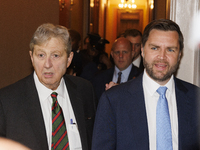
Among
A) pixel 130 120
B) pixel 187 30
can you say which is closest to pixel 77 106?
pixel 130 120

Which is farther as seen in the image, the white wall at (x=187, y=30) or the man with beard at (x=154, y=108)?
the white wall at (x=187, y=30)

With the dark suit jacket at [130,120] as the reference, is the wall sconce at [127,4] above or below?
above

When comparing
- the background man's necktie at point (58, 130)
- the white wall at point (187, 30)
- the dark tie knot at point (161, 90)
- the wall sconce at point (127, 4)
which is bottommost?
the background man's necktie at point (58, 130)

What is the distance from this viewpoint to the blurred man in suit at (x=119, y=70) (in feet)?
10.5

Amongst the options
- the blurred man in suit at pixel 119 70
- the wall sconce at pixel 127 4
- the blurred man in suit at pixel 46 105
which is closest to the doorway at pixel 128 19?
the wall sconce at pixel 127 4

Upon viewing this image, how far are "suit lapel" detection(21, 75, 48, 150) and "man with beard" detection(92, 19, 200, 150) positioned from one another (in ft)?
1.04

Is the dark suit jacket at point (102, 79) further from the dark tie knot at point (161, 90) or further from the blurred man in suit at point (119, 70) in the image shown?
the dark tie knot at point (161, 90)

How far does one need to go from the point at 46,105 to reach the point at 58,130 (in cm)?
19

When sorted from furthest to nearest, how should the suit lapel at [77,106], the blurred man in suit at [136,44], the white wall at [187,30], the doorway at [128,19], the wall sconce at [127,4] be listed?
1. the doorway at [128,19]
2. the wall sconce at [127,4]
3. the blurred man in suit at [136,44]
4. the white wall at [187,30]
5. the suit lapel at [77,106]

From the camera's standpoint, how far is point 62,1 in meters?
5.87

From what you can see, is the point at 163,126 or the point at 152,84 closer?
the point at 163,126

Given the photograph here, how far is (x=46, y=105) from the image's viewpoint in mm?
1766

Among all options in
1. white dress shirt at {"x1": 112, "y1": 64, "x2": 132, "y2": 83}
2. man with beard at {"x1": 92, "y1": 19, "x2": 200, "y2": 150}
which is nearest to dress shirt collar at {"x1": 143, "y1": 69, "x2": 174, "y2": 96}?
man with beard at {"x1": 92, "y1": 19, "x2": 200, "y2": 150}

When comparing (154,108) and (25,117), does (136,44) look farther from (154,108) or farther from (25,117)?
(25,117)
